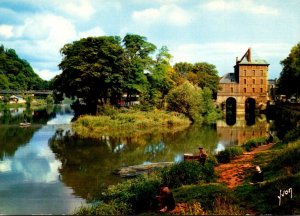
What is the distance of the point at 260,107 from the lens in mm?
77562

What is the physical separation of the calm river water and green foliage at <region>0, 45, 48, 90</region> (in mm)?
73981

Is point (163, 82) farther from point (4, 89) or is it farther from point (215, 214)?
point (4, 89)

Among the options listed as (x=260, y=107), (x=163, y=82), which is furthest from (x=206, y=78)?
(x=163, y=82)

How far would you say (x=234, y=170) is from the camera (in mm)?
17578

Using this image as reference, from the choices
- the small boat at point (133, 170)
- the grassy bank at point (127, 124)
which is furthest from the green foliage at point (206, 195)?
the grassy bank at point (127, 124)

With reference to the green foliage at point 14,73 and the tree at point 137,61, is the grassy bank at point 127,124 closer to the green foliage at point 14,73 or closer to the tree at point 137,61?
the tree at point 137,61

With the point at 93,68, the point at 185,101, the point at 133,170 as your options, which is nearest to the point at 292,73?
the point at 185,101

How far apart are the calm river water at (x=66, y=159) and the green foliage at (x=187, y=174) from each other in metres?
3.11

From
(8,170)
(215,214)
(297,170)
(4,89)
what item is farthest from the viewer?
(4,89)

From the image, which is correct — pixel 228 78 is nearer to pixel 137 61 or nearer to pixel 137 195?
pixel 137 61

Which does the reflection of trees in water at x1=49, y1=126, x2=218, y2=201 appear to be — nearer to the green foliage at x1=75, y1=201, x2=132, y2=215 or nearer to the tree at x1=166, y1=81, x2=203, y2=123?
the green foliage at x1=75, y1=201, x2=132, y2=215

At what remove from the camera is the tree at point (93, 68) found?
44.2 meters

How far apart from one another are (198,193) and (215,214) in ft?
8.70

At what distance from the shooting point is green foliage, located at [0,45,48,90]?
111 meters
